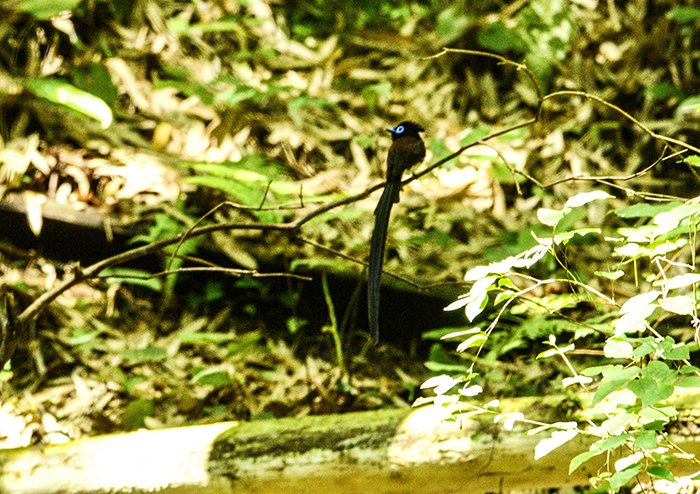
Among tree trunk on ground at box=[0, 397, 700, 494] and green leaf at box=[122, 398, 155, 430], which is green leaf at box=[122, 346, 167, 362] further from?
tree trunk on ground at box=[0, 397, 700, 494]

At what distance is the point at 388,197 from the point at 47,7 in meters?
3.20

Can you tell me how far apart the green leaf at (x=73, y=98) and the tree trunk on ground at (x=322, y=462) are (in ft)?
6.57

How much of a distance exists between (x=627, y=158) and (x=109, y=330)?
139 inches

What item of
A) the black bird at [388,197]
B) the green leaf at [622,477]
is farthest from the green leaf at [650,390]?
the black bird at [388,197]

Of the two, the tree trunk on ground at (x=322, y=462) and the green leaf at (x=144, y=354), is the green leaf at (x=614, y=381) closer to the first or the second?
the tree trunk on ground at (x=322, y=462)

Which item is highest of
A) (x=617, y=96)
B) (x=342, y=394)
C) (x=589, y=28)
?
(x=589, y=28)

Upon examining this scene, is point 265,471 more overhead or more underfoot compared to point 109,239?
more underfoot

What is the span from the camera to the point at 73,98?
400 cm

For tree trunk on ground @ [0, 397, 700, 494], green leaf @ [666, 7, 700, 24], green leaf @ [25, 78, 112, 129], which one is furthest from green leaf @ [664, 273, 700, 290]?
green leaf @ [666, 7, 700, 24]

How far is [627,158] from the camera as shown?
16.6ft

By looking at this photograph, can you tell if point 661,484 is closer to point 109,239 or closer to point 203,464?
point 203,464

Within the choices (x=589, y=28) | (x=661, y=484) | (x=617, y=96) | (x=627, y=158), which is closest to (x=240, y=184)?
(x=661, y=484)

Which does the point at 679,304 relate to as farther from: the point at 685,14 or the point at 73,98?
the point at 685,14

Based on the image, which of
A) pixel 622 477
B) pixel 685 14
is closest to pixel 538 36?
pixel 685 14
